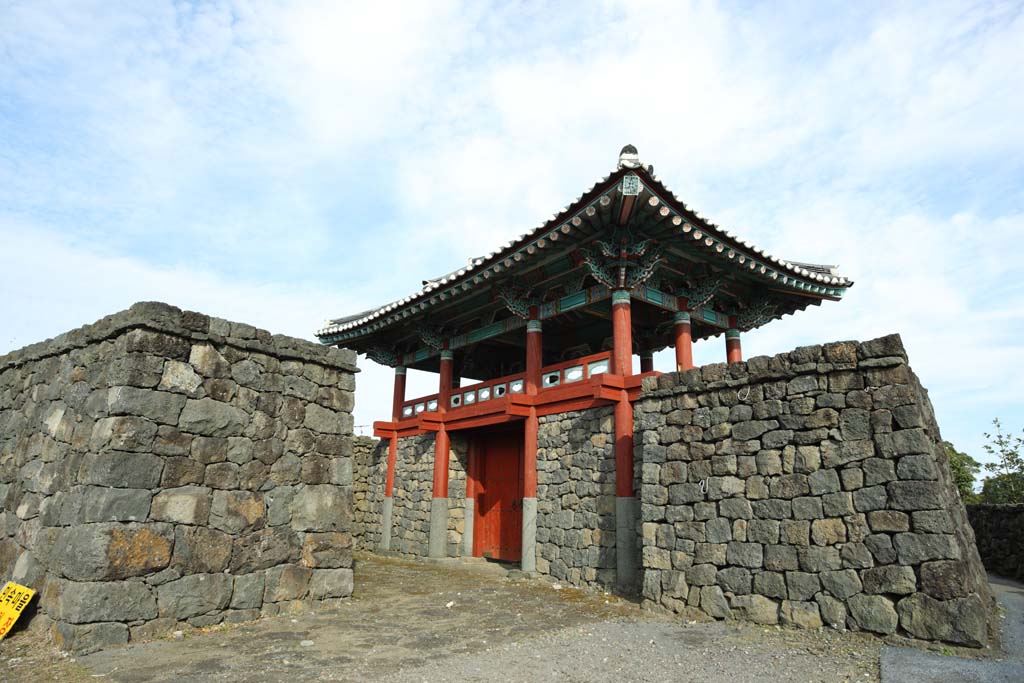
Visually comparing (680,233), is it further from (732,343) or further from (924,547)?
(924,547)

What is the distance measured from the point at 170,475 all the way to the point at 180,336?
4.78 feet

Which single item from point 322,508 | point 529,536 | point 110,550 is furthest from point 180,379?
point 529,536

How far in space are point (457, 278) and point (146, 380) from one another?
7.44 meters

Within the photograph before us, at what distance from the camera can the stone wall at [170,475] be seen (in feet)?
19.1

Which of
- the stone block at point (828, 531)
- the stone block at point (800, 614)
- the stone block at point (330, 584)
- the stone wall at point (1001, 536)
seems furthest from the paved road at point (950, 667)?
the stone wall at point (1001, 536)

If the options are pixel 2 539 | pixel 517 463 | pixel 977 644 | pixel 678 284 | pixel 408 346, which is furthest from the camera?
pixel 408 346

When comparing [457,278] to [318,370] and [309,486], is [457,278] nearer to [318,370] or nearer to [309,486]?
[318,370]

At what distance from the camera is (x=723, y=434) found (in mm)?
7727

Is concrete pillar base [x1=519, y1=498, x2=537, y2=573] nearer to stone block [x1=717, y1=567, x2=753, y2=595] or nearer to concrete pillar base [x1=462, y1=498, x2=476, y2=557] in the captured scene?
concrete pillar base [x1=462, y1=498, x2=476, y2=557]

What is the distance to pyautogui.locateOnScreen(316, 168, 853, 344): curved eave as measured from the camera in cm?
A: 1013

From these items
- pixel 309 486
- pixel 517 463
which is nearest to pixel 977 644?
pixel 309 486

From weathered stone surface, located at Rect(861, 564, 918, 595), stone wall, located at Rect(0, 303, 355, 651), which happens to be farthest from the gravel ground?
weathered stone surface, located at Rect(861, 564, 918, 595)

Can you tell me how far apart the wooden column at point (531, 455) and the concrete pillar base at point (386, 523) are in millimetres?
5227

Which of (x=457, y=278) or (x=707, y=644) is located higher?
(x=457, y=278)
